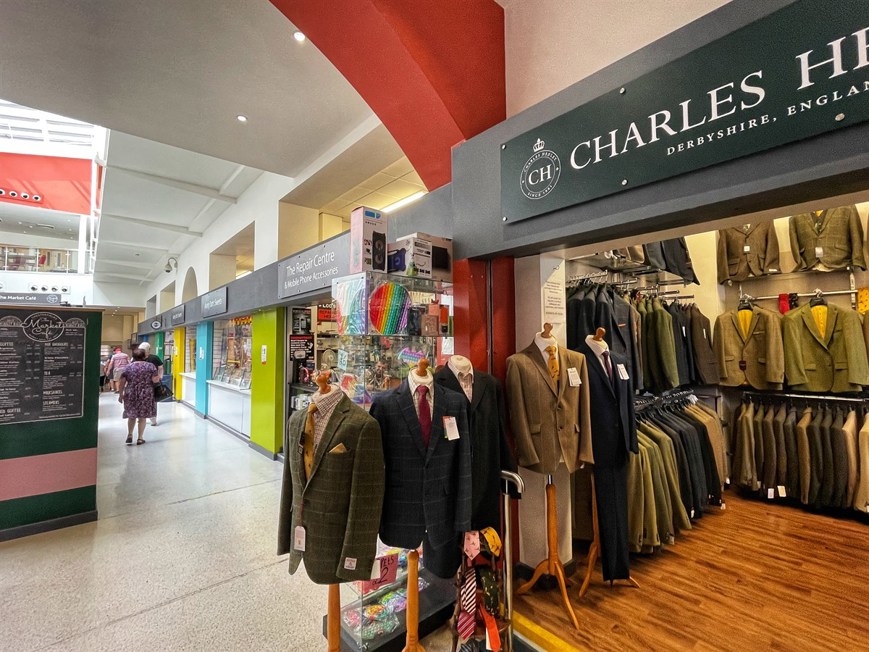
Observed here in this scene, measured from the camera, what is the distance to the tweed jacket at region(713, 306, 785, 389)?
3605mm

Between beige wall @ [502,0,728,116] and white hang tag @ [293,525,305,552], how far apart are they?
2.68 meters

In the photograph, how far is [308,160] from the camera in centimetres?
504

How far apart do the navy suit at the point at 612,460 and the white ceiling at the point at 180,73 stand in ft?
11.8

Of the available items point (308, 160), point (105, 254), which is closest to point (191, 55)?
point (308, 160)

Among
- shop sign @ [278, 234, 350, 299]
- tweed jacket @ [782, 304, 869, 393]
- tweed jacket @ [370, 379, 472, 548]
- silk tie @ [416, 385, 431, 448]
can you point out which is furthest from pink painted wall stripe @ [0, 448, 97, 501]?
tweed jacket @ [782, 304, 869, 393]

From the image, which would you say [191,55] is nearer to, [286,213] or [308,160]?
[308,160]

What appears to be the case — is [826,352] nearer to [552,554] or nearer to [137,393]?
[552,554]

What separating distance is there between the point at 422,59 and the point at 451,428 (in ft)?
6.87

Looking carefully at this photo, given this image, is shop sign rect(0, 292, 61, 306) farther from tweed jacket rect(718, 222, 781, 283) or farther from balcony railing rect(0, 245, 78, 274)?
tweed jacket rect(718, 222, 781, 283)

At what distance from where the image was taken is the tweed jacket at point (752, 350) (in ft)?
11.8

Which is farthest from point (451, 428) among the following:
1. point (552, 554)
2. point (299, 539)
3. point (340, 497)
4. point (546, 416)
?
point (552, 554)

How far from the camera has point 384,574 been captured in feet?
6.45

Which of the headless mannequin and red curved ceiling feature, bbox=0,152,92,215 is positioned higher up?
red curved ceiling feature, bbox=0,152,92,215

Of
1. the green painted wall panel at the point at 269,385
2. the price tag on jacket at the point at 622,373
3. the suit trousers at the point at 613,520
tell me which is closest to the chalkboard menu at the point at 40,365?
the green painted wall panel at the point at 269,385
